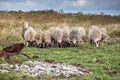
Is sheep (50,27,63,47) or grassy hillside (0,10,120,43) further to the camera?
grassy hillside (0,10,120,43)

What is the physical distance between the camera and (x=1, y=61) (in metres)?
15.2

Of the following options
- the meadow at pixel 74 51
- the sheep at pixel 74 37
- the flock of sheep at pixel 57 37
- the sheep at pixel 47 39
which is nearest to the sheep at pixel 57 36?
the flock of sheep at pixel 57 37

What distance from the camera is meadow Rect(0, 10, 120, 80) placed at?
1388 centimetres

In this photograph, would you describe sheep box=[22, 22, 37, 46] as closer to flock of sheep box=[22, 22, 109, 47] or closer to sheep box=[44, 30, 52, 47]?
flock of sheep box=[22, 22, 109, 47]

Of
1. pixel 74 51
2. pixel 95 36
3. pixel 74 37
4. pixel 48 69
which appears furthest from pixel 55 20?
pixel 48 69

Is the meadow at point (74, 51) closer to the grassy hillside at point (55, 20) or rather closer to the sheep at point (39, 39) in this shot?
the grassy hillside at point (55, 20)

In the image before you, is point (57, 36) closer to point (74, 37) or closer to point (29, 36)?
point (74, 37)

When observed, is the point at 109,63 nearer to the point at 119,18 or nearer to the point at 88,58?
the point at 88,58

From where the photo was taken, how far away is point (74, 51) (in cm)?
2069

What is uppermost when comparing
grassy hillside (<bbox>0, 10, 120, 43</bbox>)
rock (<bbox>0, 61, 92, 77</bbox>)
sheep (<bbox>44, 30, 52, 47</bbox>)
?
grassy hillside (<bbox>0, 10, 120, 43</bbox>)

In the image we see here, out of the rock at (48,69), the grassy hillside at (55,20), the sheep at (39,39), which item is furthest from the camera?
the grassy hillside at (55,20)

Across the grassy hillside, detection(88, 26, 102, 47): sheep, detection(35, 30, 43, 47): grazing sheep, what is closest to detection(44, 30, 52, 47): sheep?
detection(35, 30, 43, 47): grazing sheep

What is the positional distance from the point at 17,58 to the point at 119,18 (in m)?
29.1

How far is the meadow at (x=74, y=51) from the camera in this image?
13.9 m
